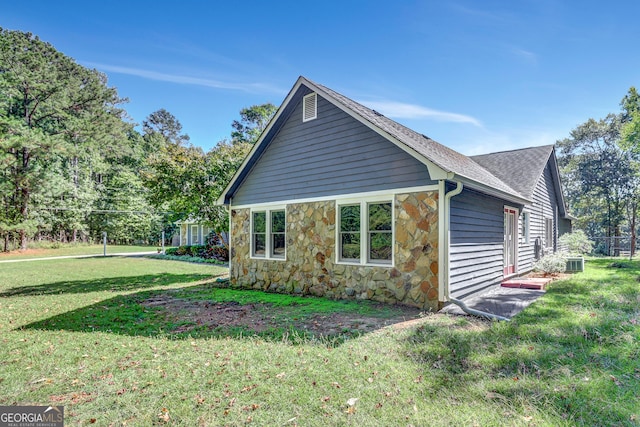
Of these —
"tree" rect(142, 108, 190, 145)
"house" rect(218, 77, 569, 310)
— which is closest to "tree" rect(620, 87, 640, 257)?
"house" rect(218, 77, 569, 310)

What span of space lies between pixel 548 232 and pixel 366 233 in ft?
37.1

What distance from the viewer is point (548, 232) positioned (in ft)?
47.9

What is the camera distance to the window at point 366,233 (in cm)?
742

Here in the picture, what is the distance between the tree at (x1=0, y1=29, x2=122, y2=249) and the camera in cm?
2331

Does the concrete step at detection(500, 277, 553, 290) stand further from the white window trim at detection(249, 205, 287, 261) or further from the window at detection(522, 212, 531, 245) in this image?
the white window trim at detection(249, 205, 287, 261)

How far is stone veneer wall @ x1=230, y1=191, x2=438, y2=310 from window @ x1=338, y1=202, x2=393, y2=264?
0.20 m

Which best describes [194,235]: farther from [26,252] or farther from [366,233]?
[366,233]

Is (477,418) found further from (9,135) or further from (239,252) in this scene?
(9,135)

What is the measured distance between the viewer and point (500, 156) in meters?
15.0

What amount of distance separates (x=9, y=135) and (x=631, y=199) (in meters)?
44.3

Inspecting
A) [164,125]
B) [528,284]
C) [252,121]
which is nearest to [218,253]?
[528,284]

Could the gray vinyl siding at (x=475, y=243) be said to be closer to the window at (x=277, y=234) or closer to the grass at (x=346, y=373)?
the grass at (x=346, y=373)

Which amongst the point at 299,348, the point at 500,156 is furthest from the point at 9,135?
the point at 500,156

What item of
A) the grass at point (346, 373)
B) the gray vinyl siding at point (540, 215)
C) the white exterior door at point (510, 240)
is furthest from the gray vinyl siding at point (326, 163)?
the gray vinyl siding at point (540, 215)
